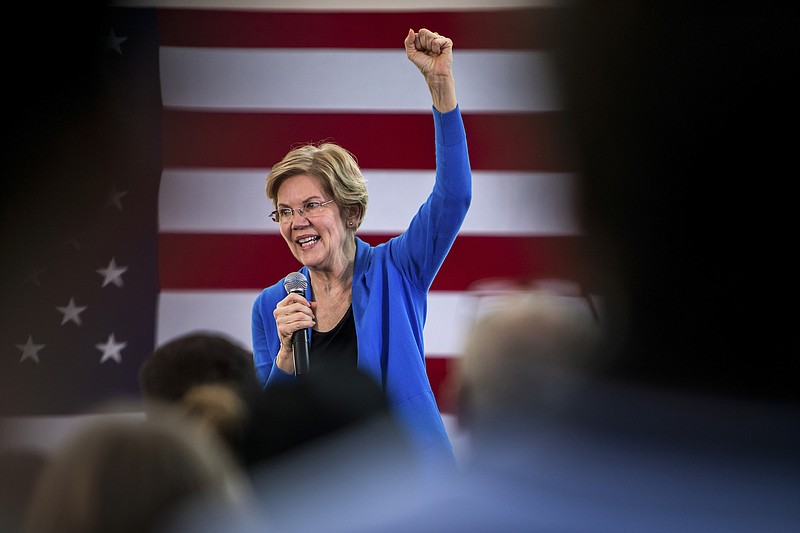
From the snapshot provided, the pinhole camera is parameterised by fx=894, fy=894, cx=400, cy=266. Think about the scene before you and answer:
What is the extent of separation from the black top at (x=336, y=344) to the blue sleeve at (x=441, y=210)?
0.16m

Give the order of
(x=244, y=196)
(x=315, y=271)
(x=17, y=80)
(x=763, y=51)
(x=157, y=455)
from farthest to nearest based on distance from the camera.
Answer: (x=244, y=196)
(x=315, y=271)
(x=17, y=80)
(x=157, y=455)
(x=763, y=51)

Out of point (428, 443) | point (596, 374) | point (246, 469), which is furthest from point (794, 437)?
point (428, 443)

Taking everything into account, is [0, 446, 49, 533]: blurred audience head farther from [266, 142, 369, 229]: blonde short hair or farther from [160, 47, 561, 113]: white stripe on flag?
[160, 47, 561, 113]: white stripe on flag

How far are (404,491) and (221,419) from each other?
2.96 ft

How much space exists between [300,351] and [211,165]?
1533mm

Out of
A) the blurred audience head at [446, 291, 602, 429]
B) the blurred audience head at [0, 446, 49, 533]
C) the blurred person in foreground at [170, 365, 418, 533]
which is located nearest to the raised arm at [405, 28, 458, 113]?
the blurred person in foreground at [170, 365, 418, 533]

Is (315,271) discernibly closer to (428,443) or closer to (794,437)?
(428,443)

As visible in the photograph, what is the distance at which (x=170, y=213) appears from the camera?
3.09 metres

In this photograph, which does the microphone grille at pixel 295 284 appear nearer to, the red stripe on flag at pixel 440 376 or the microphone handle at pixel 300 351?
the microphone handle at pixel 300 351

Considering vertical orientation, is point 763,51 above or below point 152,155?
below

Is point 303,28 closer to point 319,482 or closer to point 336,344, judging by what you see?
point 336,344

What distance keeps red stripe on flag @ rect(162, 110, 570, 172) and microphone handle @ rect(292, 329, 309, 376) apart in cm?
144

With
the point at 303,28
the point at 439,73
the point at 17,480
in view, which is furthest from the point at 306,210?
the point at 303,28

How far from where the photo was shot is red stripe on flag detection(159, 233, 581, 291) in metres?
3.00
